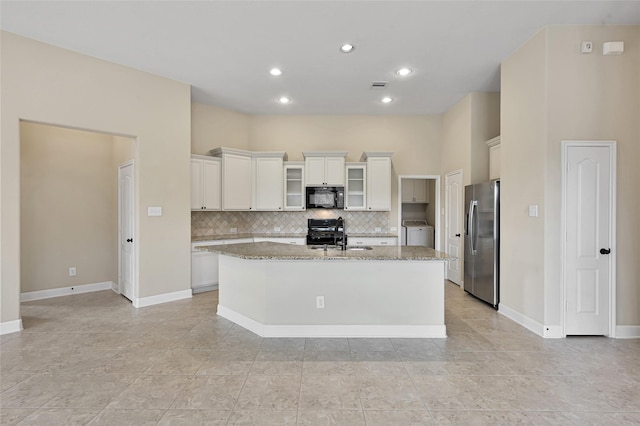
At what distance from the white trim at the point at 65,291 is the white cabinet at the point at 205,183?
1.97m

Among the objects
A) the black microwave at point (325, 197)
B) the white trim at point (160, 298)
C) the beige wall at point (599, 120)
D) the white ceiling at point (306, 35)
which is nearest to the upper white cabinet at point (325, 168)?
the black microwave at point (325, 197)

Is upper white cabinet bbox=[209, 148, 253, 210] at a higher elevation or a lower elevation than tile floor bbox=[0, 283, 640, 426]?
higher

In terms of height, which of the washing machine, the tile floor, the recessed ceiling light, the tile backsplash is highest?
the recessed ceiling light

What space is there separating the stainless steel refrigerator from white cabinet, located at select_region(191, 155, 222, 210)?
403 cm

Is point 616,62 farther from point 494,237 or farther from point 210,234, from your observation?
point 210,234

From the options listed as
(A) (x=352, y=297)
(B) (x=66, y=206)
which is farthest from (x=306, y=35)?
(B) (x=66, y=206)

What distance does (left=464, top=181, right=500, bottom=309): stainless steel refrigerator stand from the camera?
4156 mm

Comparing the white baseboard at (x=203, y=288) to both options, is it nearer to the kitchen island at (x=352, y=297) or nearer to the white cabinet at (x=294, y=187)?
the white cabinet at (x=294, y=187)

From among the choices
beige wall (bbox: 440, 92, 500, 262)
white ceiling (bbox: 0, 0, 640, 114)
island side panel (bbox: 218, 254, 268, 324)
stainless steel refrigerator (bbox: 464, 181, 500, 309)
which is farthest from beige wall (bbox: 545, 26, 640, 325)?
island side panel (bbox: 218, 254, 268, 324)

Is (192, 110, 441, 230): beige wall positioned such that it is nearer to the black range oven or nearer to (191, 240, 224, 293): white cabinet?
the black range oven

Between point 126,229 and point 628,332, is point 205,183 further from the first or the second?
point 628,332

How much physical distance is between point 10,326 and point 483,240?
5697mm

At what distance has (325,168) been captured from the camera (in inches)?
233

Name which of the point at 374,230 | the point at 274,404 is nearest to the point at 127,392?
the point at 274,404
